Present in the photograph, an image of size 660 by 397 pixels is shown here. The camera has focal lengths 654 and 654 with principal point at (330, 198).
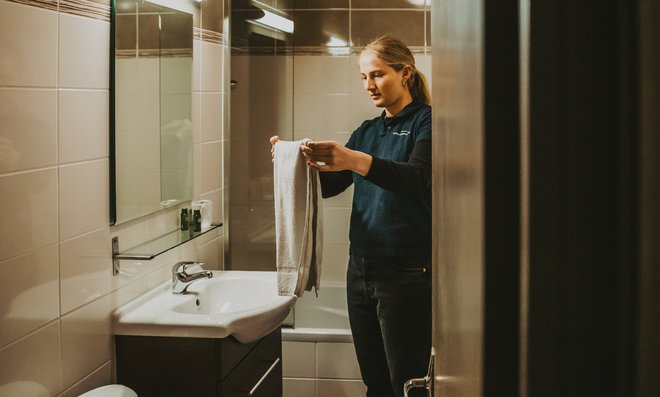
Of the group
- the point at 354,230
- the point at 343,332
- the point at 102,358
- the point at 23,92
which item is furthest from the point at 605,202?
the point at 343,332

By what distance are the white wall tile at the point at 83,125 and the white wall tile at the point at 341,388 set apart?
1574 mm

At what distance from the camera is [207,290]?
227 cm

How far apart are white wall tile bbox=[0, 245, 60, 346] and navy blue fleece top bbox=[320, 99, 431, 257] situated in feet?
2.95

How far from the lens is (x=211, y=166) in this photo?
8.77 feet

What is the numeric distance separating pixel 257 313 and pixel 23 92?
85 centimetres

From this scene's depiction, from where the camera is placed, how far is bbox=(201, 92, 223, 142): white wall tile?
2.58 meters

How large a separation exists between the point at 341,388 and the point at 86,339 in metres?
1.45

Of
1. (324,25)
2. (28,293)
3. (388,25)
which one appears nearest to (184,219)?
(28,293)

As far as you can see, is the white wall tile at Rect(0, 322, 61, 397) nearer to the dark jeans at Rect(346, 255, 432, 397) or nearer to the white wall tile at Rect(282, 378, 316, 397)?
the dark jeans at Rect(346, 255, 432, 397)

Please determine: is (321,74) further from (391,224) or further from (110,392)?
(110,392)

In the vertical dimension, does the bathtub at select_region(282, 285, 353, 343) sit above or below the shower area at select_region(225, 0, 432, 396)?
below

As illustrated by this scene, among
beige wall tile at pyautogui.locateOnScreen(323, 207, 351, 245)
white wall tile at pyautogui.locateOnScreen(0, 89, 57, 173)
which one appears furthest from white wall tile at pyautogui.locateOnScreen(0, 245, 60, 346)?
beige wall tile at pyautogui.locateOnScreen(323, 207, 351, 245)

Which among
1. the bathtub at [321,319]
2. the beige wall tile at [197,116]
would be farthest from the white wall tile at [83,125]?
the bathtub at [321,319]

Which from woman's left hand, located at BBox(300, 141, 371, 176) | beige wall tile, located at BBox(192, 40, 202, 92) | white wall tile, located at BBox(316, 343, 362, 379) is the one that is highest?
beige wall tile, located at BBox(192, 40, 202, 92)
